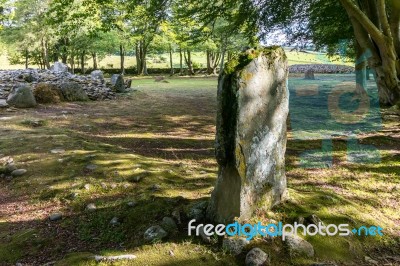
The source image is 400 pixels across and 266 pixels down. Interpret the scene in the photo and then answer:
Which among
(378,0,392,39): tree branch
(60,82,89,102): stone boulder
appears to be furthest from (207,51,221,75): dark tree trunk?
(378,0,392,39): tree branch

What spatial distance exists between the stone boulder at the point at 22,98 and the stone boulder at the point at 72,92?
A: 7.69 feet

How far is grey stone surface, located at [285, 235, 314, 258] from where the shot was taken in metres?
3.06

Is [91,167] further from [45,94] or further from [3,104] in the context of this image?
[45,94]

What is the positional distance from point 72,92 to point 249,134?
570 inches

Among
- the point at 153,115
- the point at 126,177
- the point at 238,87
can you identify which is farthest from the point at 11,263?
the point at 153,115

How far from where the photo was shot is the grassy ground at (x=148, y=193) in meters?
3.25

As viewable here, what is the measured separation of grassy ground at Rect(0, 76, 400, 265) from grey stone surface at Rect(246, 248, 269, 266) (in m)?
0.09

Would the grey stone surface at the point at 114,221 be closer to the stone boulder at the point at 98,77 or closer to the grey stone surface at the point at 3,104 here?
the grey stone surface at the point at 3,104

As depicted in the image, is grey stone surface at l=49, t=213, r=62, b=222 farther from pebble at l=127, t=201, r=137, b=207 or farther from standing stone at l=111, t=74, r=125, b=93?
standing stone at l=111, t=74, r=125, b=93

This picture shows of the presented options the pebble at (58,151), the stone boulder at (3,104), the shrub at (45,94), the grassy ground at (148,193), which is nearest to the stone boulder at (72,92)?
the shrub at (45,94)

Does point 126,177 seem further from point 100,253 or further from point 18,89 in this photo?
point 18,89

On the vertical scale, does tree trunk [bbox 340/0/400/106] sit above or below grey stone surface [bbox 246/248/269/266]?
above

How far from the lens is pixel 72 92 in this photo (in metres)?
15.9

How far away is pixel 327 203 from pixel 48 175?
4532 millimetres
